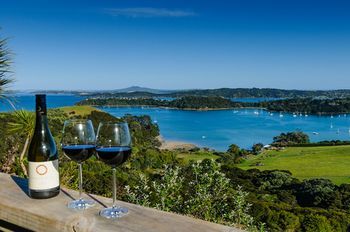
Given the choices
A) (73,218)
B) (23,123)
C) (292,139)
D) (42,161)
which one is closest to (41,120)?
(42,161)

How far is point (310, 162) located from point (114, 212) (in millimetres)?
52749

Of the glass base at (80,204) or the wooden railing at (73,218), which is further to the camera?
the glass base at (80,204)

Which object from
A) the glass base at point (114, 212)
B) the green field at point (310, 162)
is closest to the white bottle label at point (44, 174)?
the glass base at point (114, 212)

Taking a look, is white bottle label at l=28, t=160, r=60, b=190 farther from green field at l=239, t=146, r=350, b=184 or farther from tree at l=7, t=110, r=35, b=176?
green field at l=239, t=146, r=350, b=184

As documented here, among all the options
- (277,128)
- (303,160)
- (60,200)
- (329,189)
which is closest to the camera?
(60,200)

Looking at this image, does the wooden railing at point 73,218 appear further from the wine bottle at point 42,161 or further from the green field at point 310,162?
the green field at point 310,162

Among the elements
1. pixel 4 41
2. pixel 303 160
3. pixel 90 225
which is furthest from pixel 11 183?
pixel 303 160

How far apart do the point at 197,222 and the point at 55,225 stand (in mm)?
399

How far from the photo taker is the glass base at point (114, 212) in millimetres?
1037

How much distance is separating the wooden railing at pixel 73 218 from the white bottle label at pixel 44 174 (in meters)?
0.05

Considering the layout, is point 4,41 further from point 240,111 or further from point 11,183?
point 240,111

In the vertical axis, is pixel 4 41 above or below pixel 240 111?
above

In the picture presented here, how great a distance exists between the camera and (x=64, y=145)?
1396 millimetres

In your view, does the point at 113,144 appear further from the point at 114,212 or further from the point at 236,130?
the point at 236,130
